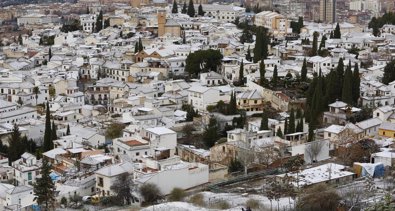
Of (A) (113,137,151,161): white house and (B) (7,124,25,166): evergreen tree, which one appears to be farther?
(B) (7,124,25,166): evergreen tree

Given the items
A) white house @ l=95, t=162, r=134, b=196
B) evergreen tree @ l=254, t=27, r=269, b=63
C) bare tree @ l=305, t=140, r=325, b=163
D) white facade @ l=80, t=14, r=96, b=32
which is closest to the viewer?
white house @ l=95, t=162, r=134, b=196

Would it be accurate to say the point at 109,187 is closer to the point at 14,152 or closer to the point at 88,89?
the point at 14,152

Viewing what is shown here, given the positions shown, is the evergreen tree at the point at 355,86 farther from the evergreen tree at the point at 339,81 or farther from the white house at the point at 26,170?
the white house at the point at 26,170

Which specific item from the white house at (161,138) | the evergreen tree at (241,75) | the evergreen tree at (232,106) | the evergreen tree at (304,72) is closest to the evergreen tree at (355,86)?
the evergreen tree at (304,72)

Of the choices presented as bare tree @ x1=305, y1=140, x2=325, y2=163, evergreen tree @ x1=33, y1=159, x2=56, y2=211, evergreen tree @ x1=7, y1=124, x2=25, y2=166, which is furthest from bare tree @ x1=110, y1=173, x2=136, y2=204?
evergreen tree @ x1=7, y1=124, x2=25, y2=166

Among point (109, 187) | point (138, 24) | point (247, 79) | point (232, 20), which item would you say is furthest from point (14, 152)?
point (232, 20)

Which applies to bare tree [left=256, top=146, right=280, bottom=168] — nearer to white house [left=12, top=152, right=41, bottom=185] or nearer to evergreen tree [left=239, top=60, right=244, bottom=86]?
white house [left=12, top=152, right=41, bottom=185]
